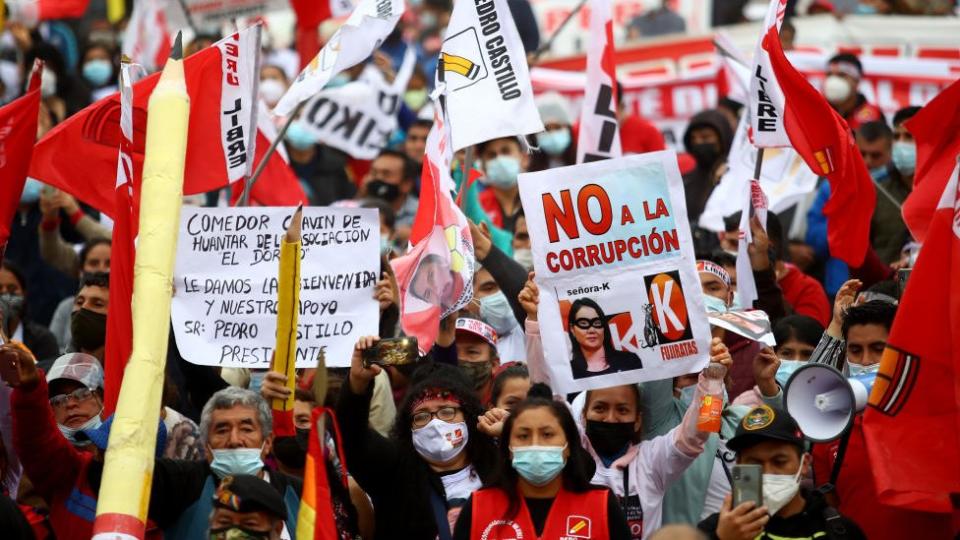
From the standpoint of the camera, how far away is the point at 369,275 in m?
8.54

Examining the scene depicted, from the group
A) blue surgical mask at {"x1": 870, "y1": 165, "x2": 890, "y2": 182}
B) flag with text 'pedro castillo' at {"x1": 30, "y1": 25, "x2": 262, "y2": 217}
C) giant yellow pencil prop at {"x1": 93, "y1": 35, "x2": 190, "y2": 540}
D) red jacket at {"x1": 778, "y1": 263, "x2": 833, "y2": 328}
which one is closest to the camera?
giant yellow pencil prop at {"x1": 93, "y1": 35, "x2": 190, "y2": 540}

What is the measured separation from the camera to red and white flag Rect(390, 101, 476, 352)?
8.43 metres

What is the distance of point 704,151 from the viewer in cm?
1233

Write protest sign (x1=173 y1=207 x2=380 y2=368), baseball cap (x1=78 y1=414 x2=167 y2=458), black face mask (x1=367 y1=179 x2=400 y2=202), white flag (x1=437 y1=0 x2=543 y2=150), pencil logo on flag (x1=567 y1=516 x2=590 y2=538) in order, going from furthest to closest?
1. black face mask (x1=367 y1=179 x2=400 y2=202)
2. white flag (x1=437 y1=0 x2=543 y2=150)
3. protest sign (x1=173 y1=207 x2=380 y2=368)
4. baseball cap (x1=78 y1=414 x2=167 y2=458)
5. pencil logo on flag (x1=567 y1=516 x2=590 y2=538)

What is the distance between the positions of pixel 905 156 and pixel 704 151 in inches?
69.9

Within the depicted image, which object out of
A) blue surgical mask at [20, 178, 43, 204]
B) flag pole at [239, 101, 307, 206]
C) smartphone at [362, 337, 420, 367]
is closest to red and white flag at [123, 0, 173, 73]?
blue surgical mask at [20, 178, 43, 204]

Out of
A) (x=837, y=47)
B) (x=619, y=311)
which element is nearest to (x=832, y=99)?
(x=837, y=47)

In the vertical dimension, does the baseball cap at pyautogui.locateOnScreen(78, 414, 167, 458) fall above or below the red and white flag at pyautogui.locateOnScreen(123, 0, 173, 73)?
below

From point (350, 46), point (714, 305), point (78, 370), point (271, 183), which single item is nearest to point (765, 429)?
point (714, 305)

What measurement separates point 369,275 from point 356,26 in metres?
1.45

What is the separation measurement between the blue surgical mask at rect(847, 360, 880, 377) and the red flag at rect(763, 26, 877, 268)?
132cm

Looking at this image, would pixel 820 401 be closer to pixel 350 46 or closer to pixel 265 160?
pixel 350 46

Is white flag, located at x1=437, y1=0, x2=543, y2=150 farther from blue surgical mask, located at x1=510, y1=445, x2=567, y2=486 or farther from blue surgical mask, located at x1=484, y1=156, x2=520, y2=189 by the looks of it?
blue surgical mask, located at x1=484, y1=156, x2=520, y2=189

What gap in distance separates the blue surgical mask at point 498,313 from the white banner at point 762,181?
5.98ft
